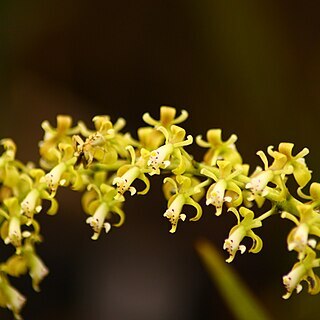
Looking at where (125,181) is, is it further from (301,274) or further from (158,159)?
(301,274)

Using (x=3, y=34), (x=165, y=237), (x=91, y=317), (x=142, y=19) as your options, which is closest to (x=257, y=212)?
(x=165, y=237)

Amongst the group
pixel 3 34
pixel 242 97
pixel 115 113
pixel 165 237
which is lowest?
pixel 165 237

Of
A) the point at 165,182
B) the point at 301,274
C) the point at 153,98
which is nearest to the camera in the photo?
the point at 301,274

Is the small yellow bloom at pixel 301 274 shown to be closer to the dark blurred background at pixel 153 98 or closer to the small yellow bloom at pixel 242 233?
the small yellow bloom at pixel 242 233

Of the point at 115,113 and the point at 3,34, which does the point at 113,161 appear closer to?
the point at 3,34

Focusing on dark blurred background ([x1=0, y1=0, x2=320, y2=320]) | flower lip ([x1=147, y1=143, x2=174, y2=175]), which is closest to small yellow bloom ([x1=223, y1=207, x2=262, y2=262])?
flower lip ([x1=147, y1=143, x2=174, y2=175])

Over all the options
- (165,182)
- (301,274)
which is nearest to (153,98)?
(165,182)

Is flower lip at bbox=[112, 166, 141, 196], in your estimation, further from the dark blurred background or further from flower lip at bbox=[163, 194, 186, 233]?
the dark blurred background
